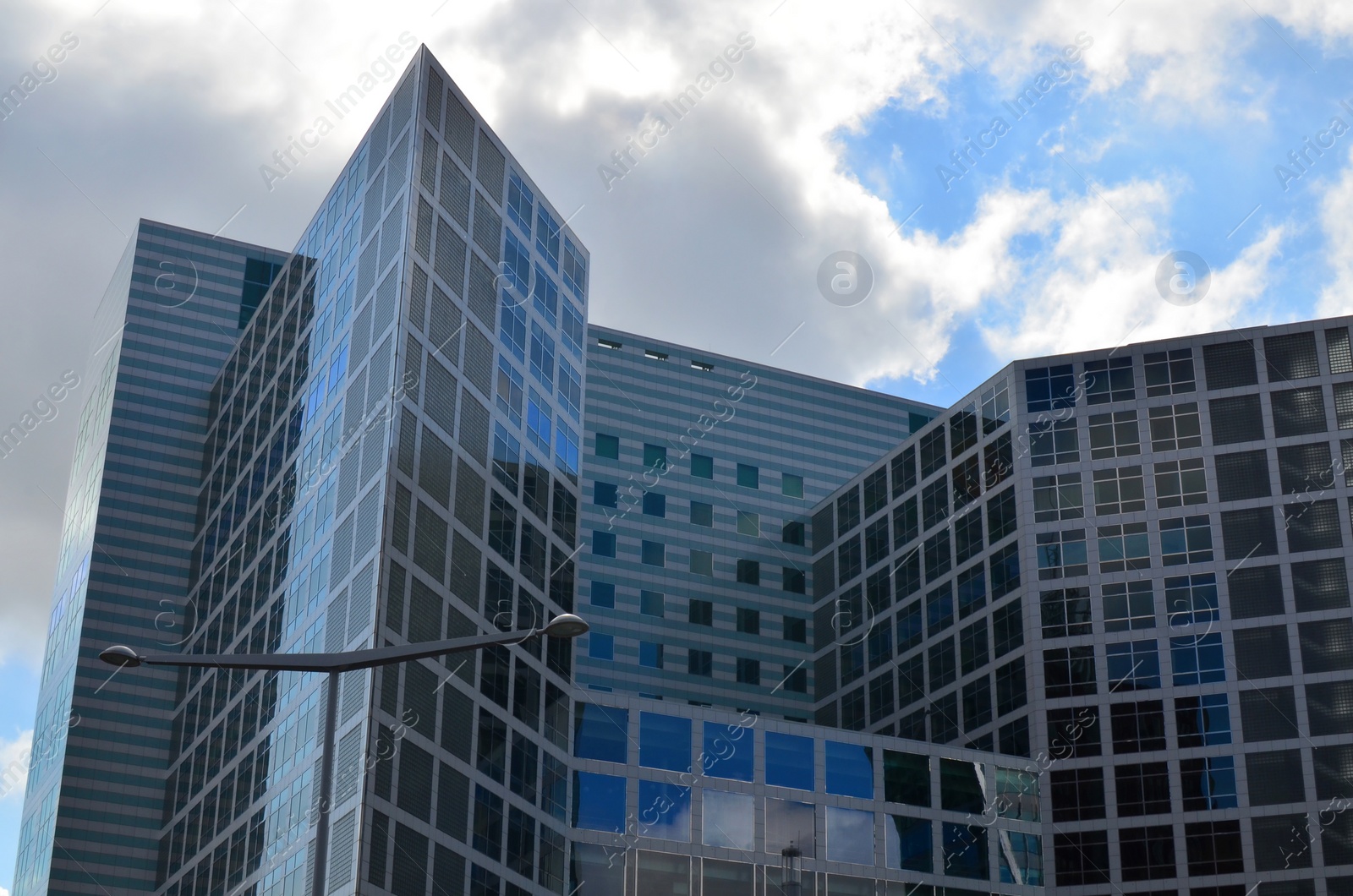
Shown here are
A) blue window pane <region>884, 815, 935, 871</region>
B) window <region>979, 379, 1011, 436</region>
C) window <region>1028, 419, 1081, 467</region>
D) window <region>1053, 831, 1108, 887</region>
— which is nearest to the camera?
blue window pane <region>884, 815, 935, 871</region>

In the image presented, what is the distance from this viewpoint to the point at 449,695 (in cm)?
8450

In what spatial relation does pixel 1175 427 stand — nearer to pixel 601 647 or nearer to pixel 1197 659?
pixel 1197 659

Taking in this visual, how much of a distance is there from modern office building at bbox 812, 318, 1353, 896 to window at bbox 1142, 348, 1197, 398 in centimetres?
12

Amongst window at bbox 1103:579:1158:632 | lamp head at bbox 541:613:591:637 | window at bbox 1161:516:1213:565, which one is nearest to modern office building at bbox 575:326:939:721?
window at bbox 1103:579:1158:632

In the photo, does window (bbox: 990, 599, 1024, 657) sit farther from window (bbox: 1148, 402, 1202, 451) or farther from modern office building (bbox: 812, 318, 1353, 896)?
window (bbox: 1148, 402, 1202, 451)

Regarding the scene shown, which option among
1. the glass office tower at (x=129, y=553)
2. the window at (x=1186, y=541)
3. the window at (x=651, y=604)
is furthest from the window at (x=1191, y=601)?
the glass office tower at (x=129, y=553)

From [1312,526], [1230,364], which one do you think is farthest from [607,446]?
[1312,526]

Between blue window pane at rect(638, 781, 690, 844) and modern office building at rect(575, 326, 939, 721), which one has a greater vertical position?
modern office building at rect(575, 326, 939, 721)

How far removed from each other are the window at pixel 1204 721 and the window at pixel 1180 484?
12.5 meters

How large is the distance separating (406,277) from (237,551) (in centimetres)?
3131

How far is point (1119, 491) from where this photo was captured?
108750 millimetres

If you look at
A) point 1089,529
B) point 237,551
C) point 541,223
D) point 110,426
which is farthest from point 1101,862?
point 110,426

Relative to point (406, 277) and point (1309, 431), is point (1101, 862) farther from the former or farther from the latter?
point (406, 277)

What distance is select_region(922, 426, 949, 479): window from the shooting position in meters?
120
